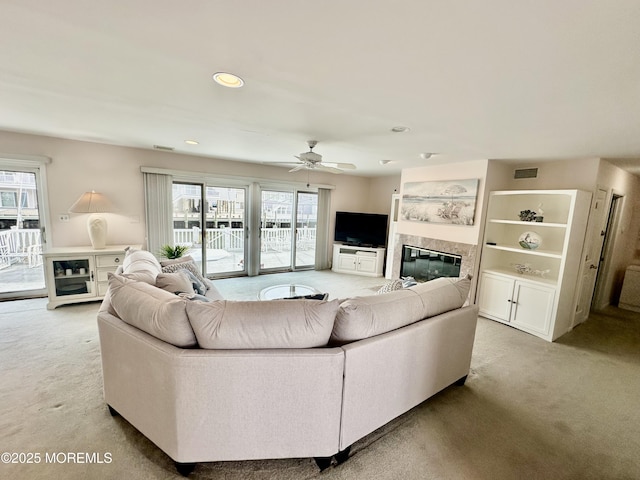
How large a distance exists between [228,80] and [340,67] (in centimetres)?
77

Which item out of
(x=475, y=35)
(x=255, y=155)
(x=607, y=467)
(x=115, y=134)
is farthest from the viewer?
(x=255, y=155)

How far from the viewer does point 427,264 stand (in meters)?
4.96

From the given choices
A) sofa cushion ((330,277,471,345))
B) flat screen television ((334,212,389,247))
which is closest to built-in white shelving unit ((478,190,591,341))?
sofa cushion ((330,277,471,345))

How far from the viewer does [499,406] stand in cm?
217

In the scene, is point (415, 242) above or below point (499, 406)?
above

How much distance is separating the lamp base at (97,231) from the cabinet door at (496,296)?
5.59 metres

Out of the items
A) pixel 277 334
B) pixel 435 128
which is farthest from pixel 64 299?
pixel 435 128

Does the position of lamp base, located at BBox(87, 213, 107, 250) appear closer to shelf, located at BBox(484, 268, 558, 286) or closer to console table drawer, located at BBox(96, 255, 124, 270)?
console table drawer, located at BBox(96, 255, 124, 270)

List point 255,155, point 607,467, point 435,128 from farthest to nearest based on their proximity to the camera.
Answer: point 255,155, point 435,128, point 607,467

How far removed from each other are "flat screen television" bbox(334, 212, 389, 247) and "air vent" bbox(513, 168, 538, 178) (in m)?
2.49

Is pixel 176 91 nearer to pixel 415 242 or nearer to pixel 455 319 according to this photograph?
pixel 455 319

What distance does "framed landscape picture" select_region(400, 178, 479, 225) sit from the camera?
4.11 meters

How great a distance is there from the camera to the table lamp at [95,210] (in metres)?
3.72

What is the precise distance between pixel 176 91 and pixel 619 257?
273 inches
